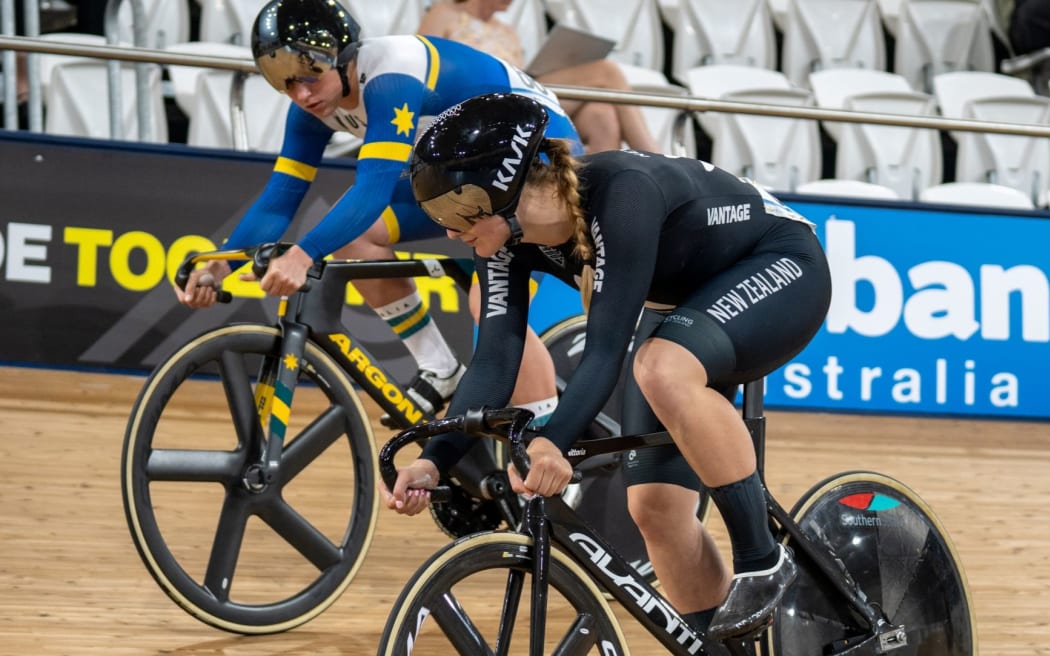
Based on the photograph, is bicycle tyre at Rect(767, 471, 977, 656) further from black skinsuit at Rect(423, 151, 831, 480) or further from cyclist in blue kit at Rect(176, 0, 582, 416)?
cyclist in blue kit at Rect(176, 0, 582, 416)

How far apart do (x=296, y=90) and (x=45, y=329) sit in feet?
9.12

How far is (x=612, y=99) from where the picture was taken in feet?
18.4

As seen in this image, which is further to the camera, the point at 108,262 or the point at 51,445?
the point at 108,262

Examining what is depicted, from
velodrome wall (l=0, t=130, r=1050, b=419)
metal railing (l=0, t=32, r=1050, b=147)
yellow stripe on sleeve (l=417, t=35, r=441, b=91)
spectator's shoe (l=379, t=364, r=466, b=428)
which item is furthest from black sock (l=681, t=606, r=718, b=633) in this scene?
metal railing (l=0, t=32, r=1050, b=147)

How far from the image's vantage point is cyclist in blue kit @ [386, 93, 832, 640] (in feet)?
7.63

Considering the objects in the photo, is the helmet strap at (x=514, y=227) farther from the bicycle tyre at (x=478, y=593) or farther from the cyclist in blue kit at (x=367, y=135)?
the cyclist in blue kit at (x=367, y=135)

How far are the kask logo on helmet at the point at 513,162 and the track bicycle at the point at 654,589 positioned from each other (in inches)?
15.1

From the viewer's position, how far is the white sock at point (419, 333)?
12.1 feet

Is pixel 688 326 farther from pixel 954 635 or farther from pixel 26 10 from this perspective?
pixel 26 10

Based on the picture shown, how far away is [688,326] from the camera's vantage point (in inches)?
99.9

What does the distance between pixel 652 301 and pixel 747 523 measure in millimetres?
525

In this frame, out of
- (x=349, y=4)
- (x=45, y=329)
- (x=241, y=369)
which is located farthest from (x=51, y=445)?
(x=349, y=4)

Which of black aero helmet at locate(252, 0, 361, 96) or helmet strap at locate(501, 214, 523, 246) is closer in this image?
helmet strap at locate(501, 214, 523, 246)

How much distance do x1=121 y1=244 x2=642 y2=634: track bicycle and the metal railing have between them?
2075mm
